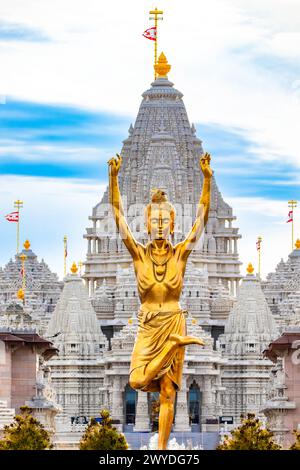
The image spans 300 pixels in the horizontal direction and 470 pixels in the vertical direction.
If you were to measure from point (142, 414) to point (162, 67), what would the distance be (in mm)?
34892

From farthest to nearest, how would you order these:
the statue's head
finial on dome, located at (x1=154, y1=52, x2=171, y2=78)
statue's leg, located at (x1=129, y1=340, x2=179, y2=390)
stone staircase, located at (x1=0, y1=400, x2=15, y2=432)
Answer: finial on dome, located at (x1=154, y1=52, x2=171, y2=78)
stone staircase, located at (x1=0, y1=400, x2=15, y2=432)
the statue's head
statue's leg, located at (x1=129, y1=340, x2=179, y2=390)

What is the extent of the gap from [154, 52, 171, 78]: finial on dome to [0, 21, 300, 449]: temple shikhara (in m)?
0.16

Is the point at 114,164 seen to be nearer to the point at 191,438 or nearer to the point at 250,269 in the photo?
the point at 191,438

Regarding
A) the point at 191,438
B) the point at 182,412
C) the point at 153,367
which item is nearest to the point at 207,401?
the point at 182,412

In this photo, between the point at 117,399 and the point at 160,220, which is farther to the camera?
the point at 117,399

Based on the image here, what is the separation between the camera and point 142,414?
477 ft

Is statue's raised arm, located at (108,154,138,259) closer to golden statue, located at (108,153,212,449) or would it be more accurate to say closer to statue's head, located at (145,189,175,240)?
golden statue, located at (108,153,212,449)

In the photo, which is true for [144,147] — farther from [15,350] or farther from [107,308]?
[15,350]

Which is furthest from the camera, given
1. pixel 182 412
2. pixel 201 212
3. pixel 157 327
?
pixel 182 412

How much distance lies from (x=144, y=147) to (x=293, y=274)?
13.4 m

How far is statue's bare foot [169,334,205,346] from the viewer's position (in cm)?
3641

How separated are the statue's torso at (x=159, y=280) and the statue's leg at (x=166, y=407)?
119cm

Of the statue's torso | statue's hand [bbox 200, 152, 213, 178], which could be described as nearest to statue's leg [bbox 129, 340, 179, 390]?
the statue's torso
